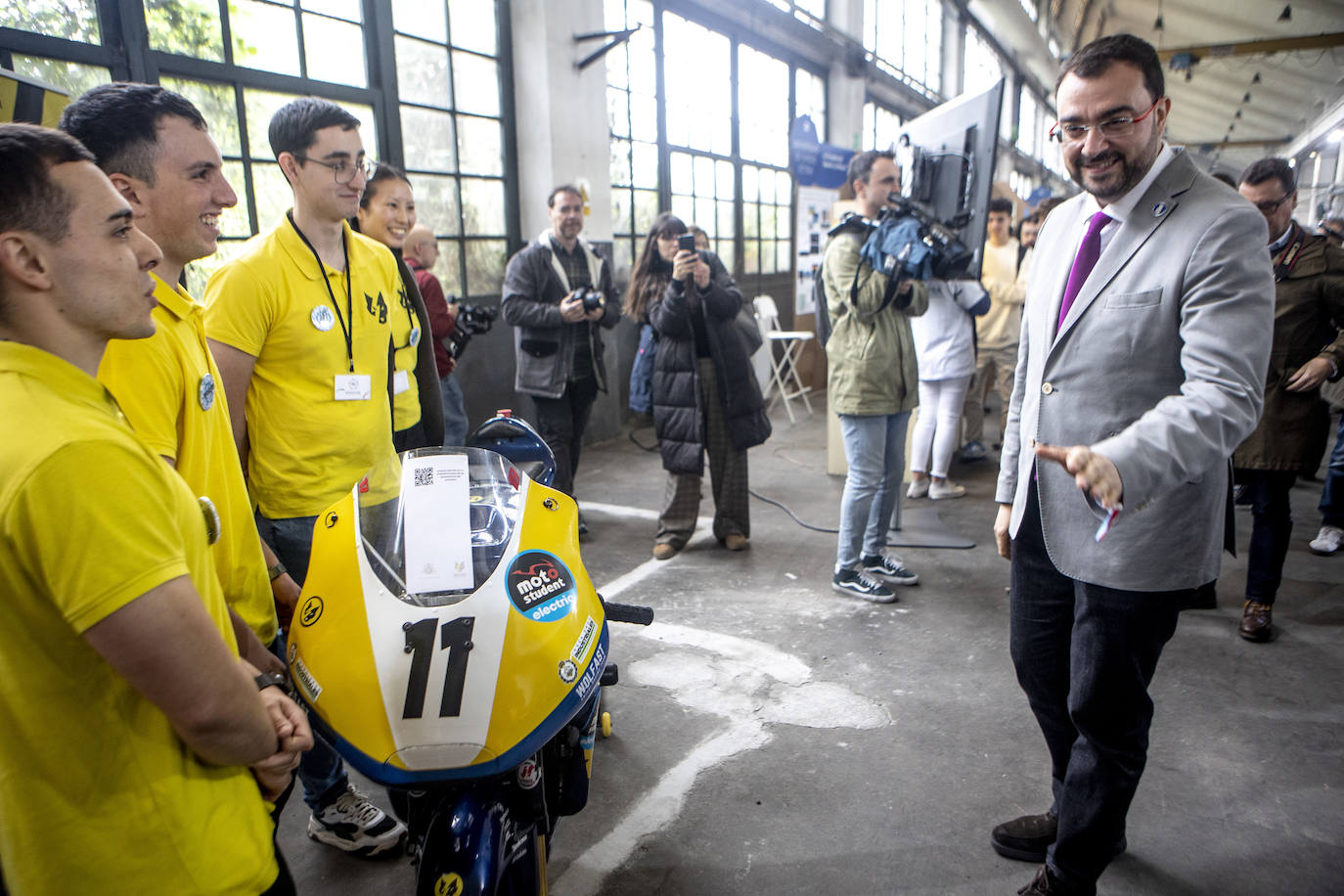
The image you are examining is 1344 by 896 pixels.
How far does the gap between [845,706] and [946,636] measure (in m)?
0.72

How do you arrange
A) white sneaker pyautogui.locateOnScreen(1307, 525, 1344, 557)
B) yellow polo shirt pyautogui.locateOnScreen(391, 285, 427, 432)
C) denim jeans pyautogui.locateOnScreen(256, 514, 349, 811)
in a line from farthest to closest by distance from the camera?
white sneaker pyautogui.locateOnScreen(1307, 525, 1344, 557)
yellow polo shirt pyautogui.locateOnScreen(391, 285, 427, 432)
denim jeans pyautogui.locateOnScreen(256, 514, 349, 811)

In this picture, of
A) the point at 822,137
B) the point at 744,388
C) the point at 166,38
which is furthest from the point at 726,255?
the point at 166,38

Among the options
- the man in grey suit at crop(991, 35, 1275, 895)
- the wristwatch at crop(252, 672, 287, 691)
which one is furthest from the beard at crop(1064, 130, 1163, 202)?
the wristwatch at crop(252, 672, 287, 691)

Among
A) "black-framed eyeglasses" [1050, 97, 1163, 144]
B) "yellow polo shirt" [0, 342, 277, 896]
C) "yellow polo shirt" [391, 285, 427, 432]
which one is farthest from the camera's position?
"yellow polo shirt" [391, 285, 427, 432]

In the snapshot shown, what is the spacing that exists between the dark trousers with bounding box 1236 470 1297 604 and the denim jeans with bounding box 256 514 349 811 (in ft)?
10.6

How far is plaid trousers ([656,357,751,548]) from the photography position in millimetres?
4062

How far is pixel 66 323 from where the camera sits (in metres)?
0.90

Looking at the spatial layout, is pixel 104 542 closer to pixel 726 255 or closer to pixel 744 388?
pixel 744 388

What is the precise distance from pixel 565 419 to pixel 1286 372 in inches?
123

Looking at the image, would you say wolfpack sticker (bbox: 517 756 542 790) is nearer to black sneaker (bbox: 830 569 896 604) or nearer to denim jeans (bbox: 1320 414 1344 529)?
black sneaker (bbox: 830 569 896 604)

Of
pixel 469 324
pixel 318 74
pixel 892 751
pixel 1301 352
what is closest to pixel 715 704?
pixel 892 751

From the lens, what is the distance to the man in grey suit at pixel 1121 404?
53.8 inches

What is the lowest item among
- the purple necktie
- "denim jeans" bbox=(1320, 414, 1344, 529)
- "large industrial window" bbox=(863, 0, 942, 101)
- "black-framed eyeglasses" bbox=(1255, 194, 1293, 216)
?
"denim jeans" bbox=(1320, 414, 1344, 529)

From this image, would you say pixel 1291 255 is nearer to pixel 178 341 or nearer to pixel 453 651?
pixel 453 651
